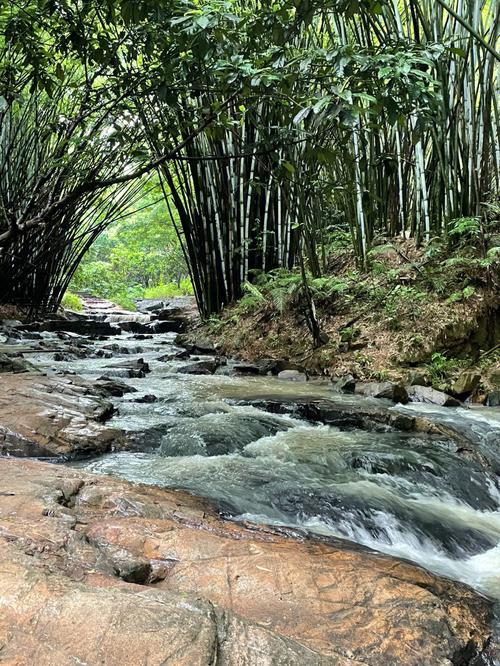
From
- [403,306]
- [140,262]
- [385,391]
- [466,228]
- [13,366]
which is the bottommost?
[385,391]

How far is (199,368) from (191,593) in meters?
4.56

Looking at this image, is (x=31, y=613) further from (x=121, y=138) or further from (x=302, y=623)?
(x=121, y=138)

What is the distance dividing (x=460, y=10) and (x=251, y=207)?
3694 millimetres

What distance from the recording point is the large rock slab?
2.98ft

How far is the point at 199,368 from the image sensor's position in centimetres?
574

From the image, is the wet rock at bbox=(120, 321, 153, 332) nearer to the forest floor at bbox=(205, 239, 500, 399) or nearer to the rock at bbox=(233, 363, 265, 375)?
the forest floor at bbox=(205, 239, 500, 399)

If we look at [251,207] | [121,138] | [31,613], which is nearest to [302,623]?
[31,613]

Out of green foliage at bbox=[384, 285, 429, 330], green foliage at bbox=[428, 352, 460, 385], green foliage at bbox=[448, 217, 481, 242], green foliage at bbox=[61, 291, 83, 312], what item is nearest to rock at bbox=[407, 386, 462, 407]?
green foliage at bbox=[428, 352, 460, 385]

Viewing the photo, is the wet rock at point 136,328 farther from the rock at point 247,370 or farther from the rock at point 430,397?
the rock at point 430,397

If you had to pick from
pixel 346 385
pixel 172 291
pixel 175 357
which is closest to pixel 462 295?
pixel 346 385

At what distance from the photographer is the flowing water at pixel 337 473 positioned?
211cm

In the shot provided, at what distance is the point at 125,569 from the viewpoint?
1.29 metres

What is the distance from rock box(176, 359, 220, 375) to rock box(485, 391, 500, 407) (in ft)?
9.97

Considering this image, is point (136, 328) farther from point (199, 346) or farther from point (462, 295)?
point (462, 295)
